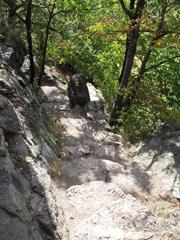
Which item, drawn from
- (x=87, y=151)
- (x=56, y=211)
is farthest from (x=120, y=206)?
(x=87, y=151)

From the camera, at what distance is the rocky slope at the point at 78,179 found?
28.6 ft

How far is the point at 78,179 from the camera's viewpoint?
12945 millimetres

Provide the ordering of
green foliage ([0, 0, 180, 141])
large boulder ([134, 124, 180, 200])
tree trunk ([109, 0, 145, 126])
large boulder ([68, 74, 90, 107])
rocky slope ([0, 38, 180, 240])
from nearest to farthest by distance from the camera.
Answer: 1. rocky slope ([0, 38, 180, 240])
2. large boulder ([134, 124, 180, 200])
3. tree trunk ([109, 0, 145, 126])
4. green foliage ([0, 0, 180, 141])
5. large boulder ([68, 74, 90, 107])

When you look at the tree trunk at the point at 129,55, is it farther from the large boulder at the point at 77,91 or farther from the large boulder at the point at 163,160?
the large boulder at the point at 163,160

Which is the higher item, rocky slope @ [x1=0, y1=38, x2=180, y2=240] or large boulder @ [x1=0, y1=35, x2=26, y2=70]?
large boulder @ [x1=0, y1=35, x2=26, y2=70]

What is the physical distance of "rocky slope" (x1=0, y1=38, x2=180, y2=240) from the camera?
8703mm

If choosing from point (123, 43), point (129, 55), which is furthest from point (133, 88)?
point (123, 43)

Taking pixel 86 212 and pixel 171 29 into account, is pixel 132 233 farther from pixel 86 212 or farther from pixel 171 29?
pixel 171 29

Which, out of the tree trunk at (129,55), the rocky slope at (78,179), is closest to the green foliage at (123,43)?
the tree trunk at (129,55)

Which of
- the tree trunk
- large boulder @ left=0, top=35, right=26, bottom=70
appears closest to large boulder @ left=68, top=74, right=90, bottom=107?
the tree trunk

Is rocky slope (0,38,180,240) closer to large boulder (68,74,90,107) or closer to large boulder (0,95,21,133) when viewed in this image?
large boulder (0,95,21,133)

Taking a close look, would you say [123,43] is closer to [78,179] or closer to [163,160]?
[163,160]

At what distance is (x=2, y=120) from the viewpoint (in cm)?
1109

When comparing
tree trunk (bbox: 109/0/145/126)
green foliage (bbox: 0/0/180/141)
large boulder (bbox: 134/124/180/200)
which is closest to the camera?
large boulder (bbox: 134/124/180/200)
